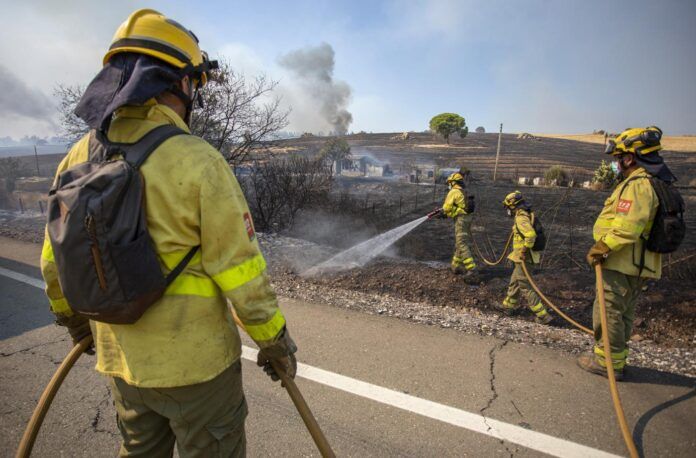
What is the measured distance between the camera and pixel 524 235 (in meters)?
5.29

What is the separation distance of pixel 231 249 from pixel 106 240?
40 centimetres

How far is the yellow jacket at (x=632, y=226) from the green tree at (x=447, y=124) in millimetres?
→ 55521

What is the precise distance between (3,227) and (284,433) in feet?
33.8

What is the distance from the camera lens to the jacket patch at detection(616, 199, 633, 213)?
10.3 ft

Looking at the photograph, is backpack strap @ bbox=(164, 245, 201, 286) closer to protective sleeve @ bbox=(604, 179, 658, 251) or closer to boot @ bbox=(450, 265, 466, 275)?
protective sleeve @ bbox=(604, 179, 658, 251)

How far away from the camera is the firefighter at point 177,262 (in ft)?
4.39

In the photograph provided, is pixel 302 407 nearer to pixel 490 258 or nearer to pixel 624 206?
pixel 624 206

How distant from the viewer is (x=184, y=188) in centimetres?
133

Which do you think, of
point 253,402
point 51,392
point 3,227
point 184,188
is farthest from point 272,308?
point 3,227

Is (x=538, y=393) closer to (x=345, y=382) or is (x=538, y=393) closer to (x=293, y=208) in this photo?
(x=345, y=382)

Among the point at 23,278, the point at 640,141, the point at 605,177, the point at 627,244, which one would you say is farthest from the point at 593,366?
the point at 605,177

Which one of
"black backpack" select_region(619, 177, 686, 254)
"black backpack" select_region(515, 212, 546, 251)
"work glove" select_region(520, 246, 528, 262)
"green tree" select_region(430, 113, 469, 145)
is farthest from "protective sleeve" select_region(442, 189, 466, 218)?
"green tree" select_region(430, 113, 469, 145)

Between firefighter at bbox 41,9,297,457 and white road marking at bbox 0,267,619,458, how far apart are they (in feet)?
4.82

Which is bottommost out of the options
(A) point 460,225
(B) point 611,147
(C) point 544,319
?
(C) point 544,319
